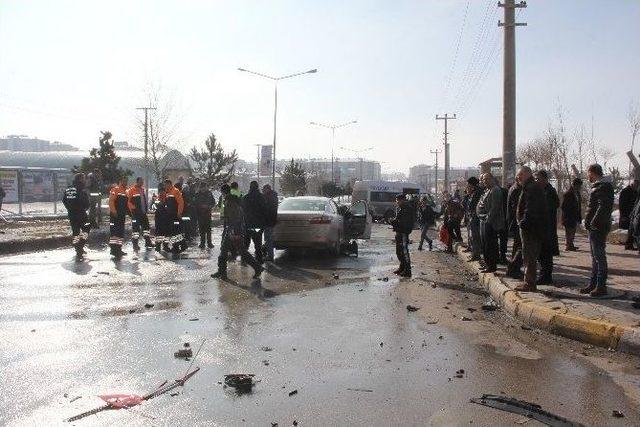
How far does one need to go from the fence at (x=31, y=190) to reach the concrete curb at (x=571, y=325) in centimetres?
2426

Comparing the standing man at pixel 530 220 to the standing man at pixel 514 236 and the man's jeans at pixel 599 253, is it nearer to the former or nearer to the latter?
the man's jeans at pixel 599 253

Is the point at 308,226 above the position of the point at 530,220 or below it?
below

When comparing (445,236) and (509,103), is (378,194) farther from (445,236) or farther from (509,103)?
(509,103)

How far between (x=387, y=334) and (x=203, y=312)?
7.85 ft

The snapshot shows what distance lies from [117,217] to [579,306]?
10.2 meters

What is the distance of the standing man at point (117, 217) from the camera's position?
44.8ft

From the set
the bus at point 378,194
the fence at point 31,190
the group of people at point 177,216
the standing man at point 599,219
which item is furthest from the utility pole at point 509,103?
the bus at point 378,194

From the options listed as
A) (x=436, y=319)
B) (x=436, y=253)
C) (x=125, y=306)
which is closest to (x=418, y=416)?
(x=436, y=319)

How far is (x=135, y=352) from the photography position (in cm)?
573

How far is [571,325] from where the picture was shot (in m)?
6.56

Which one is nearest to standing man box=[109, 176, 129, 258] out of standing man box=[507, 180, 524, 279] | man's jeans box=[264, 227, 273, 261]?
man's jeans box=[264, 227, 273, 261]

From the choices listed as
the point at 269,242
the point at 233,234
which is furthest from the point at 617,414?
the point at 269,242

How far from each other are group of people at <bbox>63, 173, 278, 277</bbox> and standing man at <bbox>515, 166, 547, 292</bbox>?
4541 mm

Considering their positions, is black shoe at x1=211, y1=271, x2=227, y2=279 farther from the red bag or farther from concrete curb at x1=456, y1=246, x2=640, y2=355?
the red bag
